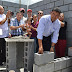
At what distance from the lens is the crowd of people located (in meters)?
2.28

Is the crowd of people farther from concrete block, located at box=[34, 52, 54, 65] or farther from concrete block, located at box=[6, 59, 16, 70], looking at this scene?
concrete block, located at box=[6, 59, 16, 70]

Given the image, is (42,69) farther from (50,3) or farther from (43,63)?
(50,3)

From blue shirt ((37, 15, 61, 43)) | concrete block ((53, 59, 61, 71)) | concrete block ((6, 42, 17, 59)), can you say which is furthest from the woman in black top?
concrete block ((6, 42, 17, 59))

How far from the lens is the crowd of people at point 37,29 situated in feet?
7.49

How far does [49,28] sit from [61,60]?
2.58 feet

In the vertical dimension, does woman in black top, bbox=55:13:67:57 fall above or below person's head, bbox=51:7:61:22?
below

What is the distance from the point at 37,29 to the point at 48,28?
243mm

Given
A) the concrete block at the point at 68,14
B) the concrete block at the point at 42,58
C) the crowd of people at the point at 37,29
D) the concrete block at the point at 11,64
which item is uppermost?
the concrete block at the point at 68,14

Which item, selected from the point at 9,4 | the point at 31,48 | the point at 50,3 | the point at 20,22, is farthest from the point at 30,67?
the point at 9,4

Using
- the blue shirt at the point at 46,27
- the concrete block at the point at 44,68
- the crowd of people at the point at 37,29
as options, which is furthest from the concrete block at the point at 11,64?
the blue shirt at the point at 46,27

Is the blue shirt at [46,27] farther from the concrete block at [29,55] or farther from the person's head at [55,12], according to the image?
the concrete block at [29,55]

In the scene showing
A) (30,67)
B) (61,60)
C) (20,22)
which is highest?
(20,22)

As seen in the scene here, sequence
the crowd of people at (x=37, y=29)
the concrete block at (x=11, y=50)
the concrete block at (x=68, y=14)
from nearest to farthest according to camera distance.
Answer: the crowd of people at (x=37, y=29) → the concrete block at (x=11, y=50) → the concrete block at (x=68, y=14)

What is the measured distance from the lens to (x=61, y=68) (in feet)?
8.48
